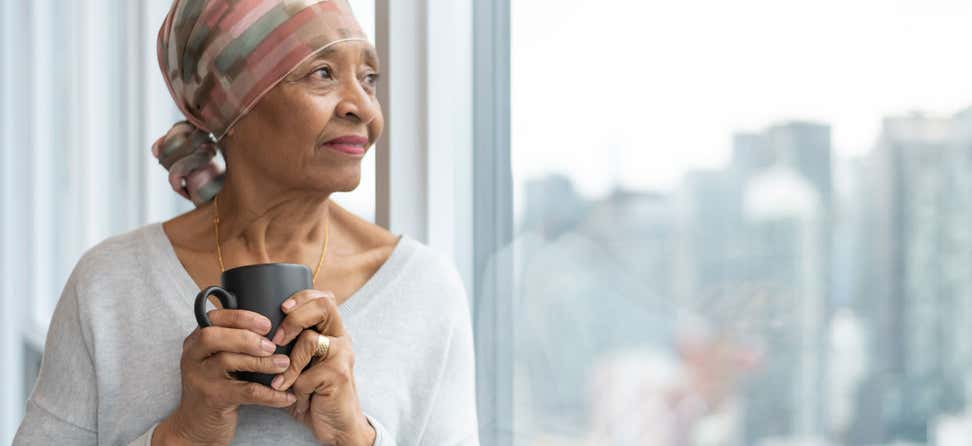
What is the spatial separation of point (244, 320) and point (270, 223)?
0.72 feet

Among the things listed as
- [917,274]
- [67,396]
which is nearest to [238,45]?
[67,396]

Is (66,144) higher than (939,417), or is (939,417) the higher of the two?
(66,144)

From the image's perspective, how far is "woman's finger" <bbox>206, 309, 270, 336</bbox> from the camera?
0.91 metres

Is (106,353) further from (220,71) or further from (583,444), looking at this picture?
(583,444)

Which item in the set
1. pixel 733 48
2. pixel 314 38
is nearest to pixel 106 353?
pixel 314 38

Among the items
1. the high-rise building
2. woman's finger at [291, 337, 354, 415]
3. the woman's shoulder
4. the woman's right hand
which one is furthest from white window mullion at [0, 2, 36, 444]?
the high-rise building

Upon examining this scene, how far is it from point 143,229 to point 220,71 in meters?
0.27

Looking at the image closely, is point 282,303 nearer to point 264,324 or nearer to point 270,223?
point 264,324

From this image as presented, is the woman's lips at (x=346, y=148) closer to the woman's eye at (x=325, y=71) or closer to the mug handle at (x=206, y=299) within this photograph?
the woman's eye at (x=325, y=71)

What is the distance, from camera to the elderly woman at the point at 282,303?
0.95 meters

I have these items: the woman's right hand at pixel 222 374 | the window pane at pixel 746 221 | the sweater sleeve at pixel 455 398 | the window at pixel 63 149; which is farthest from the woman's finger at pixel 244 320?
the window at pixel 63 149

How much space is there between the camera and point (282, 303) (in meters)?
0.92

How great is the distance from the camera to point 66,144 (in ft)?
8.58

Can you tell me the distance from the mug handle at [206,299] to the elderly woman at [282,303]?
0.03 ft
